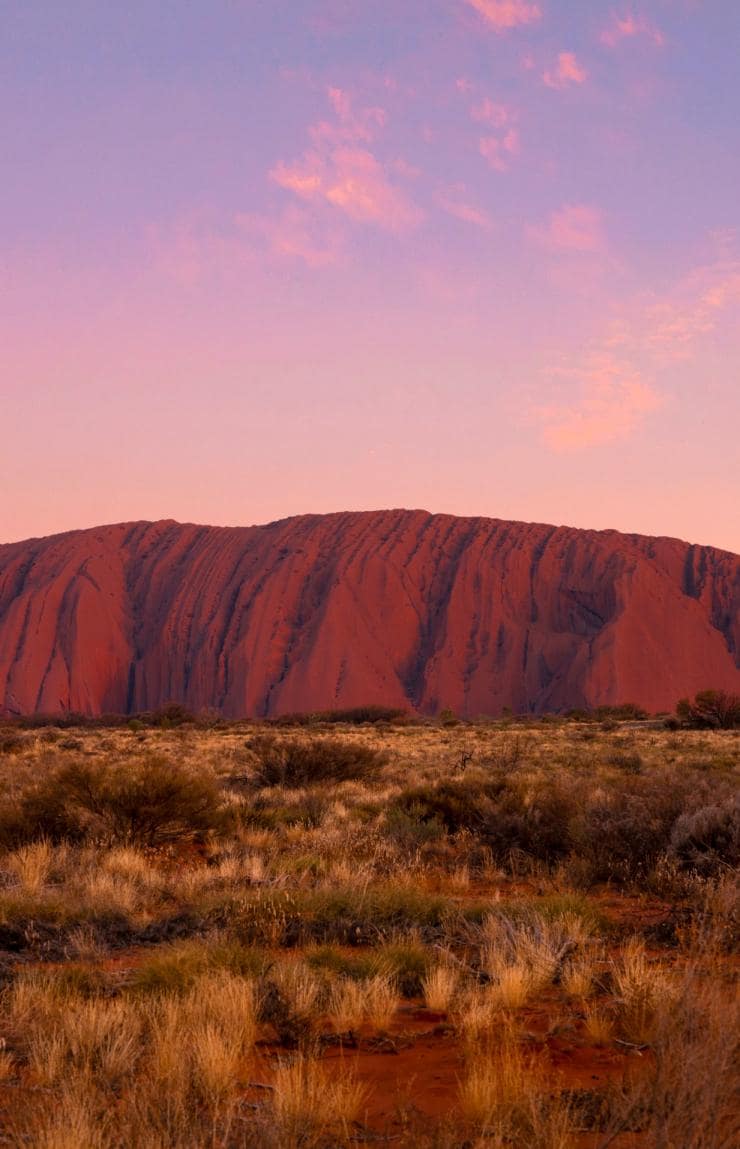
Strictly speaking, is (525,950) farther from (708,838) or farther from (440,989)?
(708,838)

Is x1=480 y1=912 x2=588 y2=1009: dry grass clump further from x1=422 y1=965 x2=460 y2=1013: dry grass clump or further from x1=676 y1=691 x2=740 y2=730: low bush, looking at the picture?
x1=676 y1=691 x2=740 y2=730: low bush

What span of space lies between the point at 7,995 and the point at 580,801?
8120 millimetres

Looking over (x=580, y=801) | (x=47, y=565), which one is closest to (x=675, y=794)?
(x=580, y=801)

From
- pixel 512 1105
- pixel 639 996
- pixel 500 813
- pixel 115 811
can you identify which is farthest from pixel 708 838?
pixel 115 811

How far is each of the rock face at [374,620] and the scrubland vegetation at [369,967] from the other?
60.2 meters

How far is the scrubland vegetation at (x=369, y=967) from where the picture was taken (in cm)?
311

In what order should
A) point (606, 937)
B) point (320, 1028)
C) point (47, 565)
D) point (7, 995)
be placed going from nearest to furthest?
point (320, 1028)
point (7, 995)
point (606, 937)
point (47, 565)

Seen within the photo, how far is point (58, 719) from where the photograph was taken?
188 feet

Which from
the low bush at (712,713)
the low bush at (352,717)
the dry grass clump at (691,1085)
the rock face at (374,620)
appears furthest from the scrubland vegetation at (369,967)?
the rock face at (374,620)

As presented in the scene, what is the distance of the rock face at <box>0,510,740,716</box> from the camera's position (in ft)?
242

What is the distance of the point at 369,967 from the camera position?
5.61 metres

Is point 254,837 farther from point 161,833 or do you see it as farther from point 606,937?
point 606,937

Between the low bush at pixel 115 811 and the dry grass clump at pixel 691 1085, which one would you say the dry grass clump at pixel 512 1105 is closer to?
the dry grass clump at pixel 691 1085

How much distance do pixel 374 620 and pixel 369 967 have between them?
245 feet
